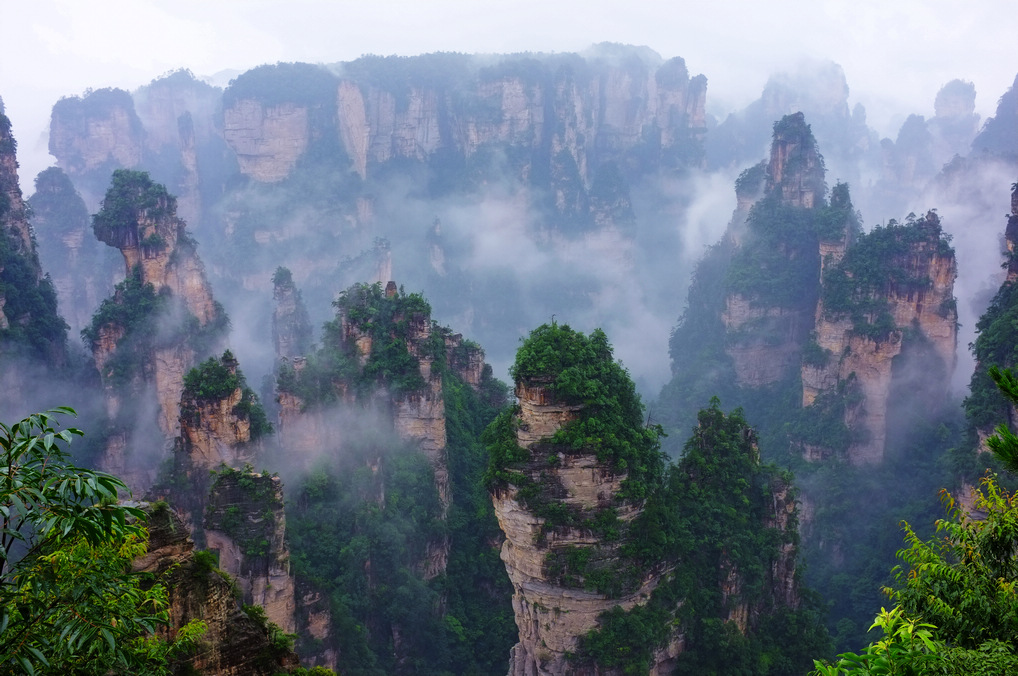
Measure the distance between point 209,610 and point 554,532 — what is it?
1082 cm

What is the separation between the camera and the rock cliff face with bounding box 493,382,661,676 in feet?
70.5

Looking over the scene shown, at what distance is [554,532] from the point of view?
70.5 ft

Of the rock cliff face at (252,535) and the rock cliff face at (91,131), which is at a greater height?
the rock cliff face at (91,131)

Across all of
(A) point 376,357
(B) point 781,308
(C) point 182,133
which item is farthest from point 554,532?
(C) point 182,133

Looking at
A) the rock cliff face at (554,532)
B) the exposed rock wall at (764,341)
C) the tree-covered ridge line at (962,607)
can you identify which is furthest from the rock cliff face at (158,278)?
the tree-covered ridge line at (962,607)

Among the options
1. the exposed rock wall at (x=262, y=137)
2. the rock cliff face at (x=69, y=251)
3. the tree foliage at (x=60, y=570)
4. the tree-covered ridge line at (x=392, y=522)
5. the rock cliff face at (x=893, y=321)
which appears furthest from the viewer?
the exposed rock wall at (x=262, y=137)

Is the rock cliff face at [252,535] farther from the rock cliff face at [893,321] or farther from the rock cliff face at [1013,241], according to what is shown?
the rock cliff face at [893,321]

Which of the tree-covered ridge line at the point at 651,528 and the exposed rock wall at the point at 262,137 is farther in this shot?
the exposed rock wall at the point at 262,137

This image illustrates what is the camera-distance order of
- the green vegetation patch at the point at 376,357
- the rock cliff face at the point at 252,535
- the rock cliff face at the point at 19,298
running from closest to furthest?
1. the rock cliff face at the point at 252,535
2. the green vegetation patch at the point at 376,357
3. the rock cliff face at the point at 19,298

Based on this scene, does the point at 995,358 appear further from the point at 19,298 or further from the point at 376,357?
the point at 19,298

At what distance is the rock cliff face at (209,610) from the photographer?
1242 centimetres

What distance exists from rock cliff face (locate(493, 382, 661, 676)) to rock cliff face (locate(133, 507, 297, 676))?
31.4 ft

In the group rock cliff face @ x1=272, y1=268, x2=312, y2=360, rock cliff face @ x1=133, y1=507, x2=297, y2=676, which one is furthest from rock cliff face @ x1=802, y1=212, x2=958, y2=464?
rock cliff face @ x1=272, y1=268, x2=312, y2=360

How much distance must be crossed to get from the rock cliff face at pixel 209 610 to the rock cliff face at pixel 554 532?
377 inches
